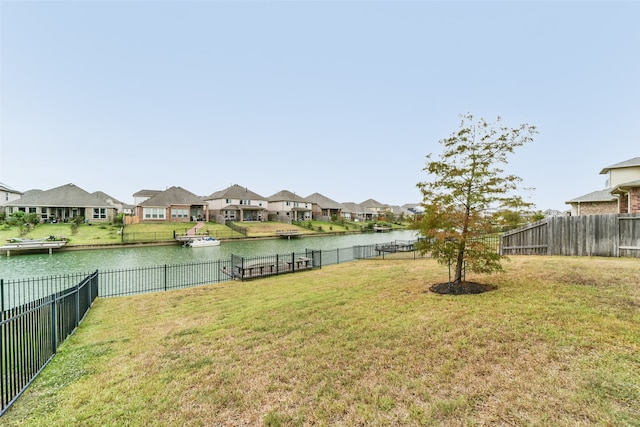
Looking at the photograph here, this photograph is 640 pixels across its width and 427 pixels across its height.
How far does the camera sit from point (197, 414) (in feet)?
11.5

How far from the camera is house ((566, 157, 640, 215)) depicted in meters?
14.2

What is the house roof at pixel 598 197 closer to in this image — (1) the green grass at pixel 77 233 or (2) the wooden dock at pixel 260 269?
(2) the wooden dock at pixel 260 269

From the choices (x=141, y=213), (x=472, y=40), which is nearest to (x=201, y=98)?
(x=141, y=213)

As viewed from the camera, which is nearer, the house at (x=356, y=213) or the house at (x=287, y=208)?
the house at (x=287, y=208)

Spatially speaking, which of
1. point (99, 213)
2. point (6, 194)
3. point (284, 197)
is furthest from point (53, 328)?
point (6, 194)

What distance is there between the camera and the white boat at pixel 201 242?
106ft

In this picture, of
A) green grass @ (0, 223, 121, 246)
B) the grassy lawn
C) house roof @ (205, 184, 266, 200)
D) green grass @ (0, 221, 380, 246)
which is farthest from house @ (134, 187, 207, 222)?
the grassy lawn

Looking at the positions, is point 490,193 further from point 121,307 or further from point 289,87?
point 289,87

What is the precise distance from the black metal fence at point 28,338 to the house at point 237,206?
48.8m

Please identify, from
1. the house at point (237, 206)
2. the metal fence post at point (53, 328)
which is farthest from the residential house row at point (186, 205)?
the metal fence post at point (53, 328)

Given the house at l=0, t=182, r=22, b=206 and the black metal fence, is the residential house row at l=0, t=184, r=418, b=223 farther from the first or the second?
the black metal fence

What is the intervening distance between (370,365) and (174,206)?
55479mm

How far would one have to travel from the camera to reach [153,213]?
50.1 meters

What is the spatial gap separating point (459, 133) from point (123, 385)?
1026cm
